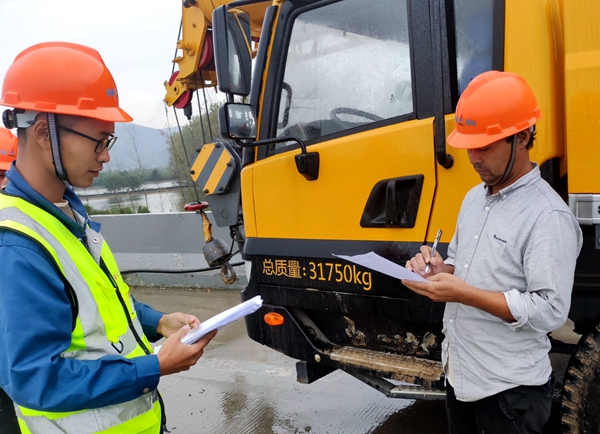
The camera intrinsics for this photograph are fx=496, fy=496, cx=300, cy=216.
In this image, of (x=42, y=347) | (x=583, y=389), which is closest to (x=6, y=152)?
(x=42, y=347)

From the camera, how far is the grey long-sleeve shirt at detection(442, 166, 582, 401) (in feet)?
4.86

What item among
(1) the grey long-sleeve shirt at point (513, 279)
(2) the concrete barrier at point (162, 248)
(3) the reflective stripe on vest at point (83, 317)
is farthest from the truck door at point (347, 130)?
(2) the concrete barrier at point (162, 248)

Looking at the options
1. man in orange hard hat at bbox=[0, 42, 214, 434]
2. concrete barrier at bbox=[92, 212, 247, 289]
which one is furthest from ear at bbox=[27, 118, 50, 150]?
concrete barrier at bbox=[92, 212, 247, 289]

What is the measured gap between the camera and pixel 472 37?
2.09 metres

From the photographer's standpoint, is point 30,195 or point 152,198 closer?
point 30,195

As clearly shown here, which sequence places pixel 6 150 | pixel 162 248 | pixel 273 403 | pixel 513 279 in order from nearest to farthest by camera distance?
1. pixel 513 279
2. pixel 6 150
3. pixel 273 403
4. pixel 162 248

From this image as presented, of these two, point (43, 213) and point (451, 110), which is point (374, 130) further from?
point (43, 213)

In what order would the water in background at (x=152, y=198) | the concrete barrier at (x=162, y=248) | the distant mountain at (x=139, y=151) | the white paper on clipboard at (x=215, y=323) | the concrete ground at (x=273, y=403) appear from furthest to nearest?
1. the distant mountain at (x=139, y=151)
2. the water in background at (x=152, y=198)
3. the concrete barrier at (x=162, y=248)
4. the concrete ground at (x=273, y=403)
5. the white paper on clipboard at (x=215, y=323)

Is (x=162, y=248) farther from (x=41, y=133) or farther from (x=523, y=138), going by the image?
(x=523, y=138)

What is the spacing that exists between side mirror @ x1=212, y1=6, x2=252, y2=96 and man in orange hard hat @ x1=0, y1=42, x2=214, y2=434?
108 cm

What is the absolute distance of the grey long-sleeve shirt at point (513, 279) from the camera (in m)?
1.48

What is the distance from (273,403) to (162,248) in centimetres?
393

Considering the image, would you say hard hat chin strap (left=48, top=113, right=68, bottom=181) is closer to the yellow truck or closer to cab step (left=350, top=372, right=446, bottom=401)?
the yellow truck

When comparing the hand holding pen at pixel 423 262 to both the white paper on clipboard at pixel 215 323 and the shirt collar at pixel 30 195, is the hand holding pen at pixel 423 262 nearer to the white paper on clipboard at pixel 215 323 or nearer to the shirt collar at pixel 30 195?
the white paper on clipboard at pixel 215 323
